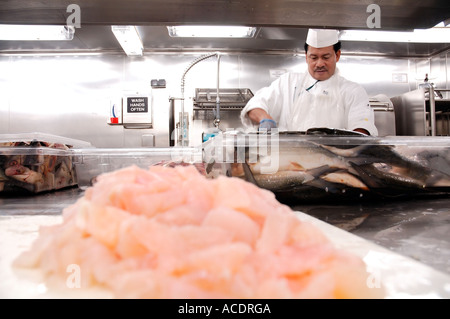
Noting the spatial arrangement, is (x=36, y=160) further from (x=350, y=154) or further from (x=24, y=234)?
(x=350, y=154)

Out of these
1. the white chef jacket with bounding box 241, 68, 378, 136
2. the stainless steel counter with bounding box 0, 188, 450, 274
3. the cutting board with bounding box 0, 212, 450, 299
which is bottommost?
the stainless steel counter with bounding box 0, 188, 450, 274

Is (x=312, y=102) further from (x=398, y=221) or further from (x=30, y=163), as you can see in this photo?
(x=30, y=163)

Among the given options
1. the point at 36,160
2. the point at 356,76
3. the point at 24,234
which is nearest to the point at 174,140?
the point at 36,160

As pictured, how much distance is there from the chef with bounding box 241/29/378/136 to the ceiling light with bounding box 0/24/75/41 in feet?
7.32

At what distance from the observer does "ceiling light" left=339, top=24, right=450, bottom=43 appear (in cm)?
315

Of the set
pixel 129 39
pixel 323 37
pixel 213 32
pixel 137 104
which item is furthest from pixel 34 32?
pixel 323 37

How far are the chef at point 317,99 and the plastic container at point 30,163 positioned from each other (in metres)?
1.52

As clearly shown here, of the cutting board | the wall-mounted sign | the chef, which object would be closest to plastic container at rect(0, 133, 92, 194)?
the cutting board

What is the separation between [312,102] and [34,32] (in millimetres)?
3101

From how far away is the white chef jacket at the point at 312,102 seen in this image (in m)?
2.66

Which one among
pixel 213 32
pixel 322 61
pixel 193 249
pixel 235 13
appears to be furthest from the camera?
pixel 213 32

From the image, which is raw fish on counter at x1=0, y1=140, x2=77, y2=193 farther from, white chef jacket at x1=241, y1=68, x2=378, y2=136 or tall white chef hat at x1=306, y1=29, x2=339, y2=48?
tall white chef hat at x1=306, y1=29, x2=339, y2=48

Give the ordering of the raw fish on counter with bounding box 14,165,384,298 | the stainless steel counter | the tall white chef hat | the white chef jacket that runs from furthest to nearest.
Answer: the white chef jacket → the tall white chef hat → the stainless steel counter → the raw fish on counter with bounding box 14,165,384,298

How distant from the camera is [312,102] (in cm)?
277
